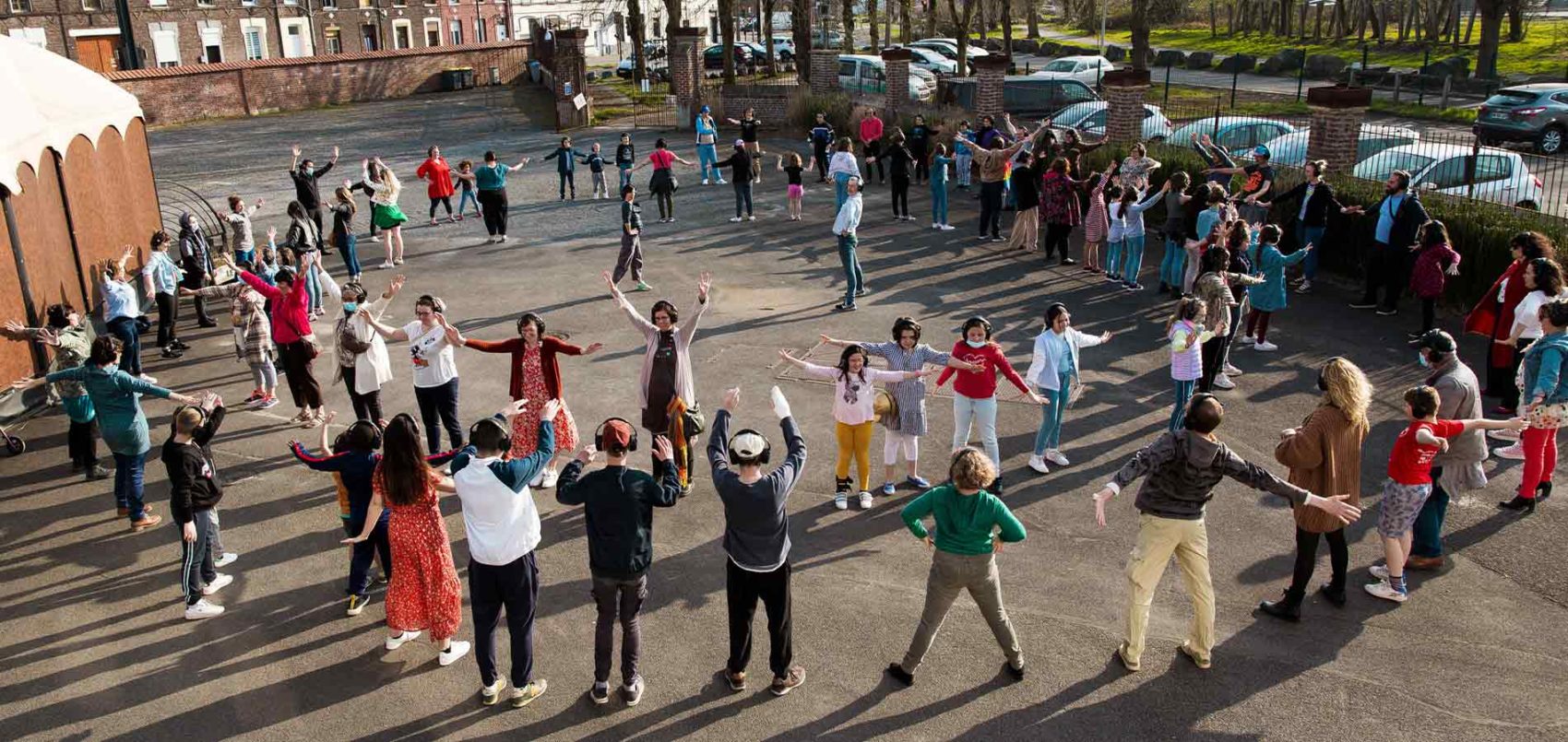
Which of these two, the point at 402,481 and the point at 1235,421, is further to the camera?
the point at 1235,421

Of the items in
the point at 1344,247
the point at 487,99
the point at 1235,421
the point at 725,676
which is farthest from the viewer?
the point at 487,99

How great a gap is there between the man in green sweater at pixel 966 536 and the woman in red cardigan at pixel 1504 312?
752cm

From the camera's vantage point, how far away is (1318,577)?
313 inches

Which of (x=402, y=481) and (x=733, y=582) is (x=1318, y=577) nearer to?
(x=733, y=582)

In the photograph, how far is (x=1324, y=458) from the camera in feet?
22.5

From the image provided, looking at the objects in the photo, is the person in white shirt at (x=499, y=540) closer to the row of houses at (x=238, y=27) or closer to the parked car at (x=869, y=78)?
the parked car at (x=869, y=78)

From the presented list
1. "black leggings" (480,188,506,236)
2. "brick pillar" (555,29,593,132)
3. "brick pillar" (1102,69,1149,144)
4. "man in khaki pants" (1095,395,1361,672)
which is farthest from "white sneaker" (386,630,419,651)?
"brick pillar" (555,29,593,132)

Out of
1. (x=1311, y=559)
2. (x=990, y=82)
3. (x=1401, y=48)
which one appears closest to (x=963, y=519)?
(x=1311, y=559)

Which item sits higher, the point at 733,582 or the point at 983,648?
the point at 733,582

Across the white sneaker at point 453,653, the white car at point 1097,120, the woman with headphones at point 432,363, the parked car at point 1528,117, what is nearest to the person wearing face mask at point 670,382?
the woman with headphones at point 432,363

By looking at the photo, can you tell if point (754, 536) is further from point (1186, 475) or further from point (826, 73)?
point (826, 73)

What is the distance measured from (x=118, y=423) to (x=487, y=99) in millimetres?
36528

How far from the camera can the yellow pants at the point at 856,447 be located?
8906mm

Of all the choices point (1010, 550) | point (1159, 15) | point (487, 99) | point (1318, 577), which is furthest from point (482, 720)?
point (1159, 15)
